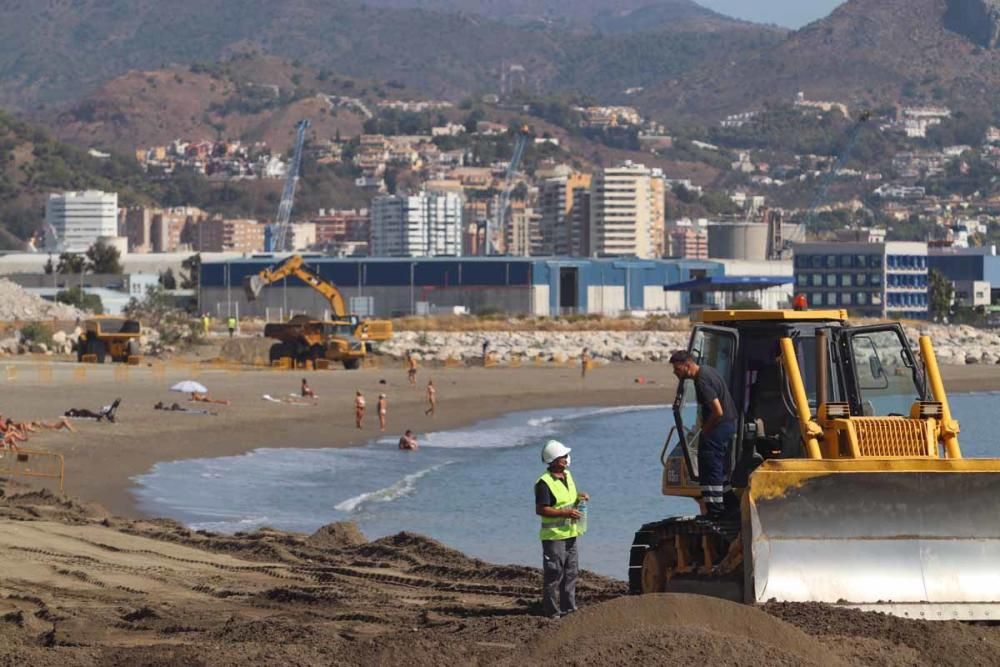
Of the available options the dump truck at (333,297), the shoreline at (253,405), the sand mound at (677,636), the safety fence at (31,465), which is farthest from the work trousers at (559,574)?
the dump truck at (333,297)

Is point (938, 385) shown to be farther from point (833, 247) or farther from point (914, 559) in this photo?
point (833, 247)

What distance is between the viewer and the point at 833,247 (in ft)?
381

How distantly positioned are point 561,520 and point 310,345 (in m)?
45.5

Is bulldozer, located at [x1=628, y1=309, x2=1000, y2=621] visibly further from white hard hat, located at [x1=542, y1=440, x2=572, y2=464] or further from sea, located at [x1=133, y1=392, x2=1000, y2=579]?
sea, located at [x1=133, y1=392, x2=1000, y2=579]

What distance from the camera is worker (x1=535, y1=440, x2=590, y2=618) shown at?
11.4 meters

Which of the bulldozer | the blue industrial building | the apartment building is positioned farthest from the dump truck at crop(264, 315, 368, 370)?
the apartment building

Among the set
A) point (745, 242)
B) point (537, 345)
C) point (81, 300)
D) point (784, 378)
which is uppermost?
point (745, 242)

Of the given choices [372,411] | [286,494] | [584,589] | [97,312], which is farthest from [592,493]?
[97,312]

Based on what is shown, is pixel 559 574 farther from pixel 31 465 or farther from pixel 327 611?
pixel 31 465

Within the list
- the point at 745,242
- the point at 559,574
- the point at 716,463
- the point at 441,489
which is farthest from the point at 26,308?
the point at 745,242

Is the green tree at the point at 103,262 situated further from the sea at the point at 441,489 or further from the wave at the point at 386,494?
the wave at the point at 386,494

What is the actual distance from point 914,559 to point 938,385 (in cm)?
105

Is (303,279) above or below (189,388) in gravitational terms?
above

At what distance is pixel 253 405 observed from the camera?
129 feet
